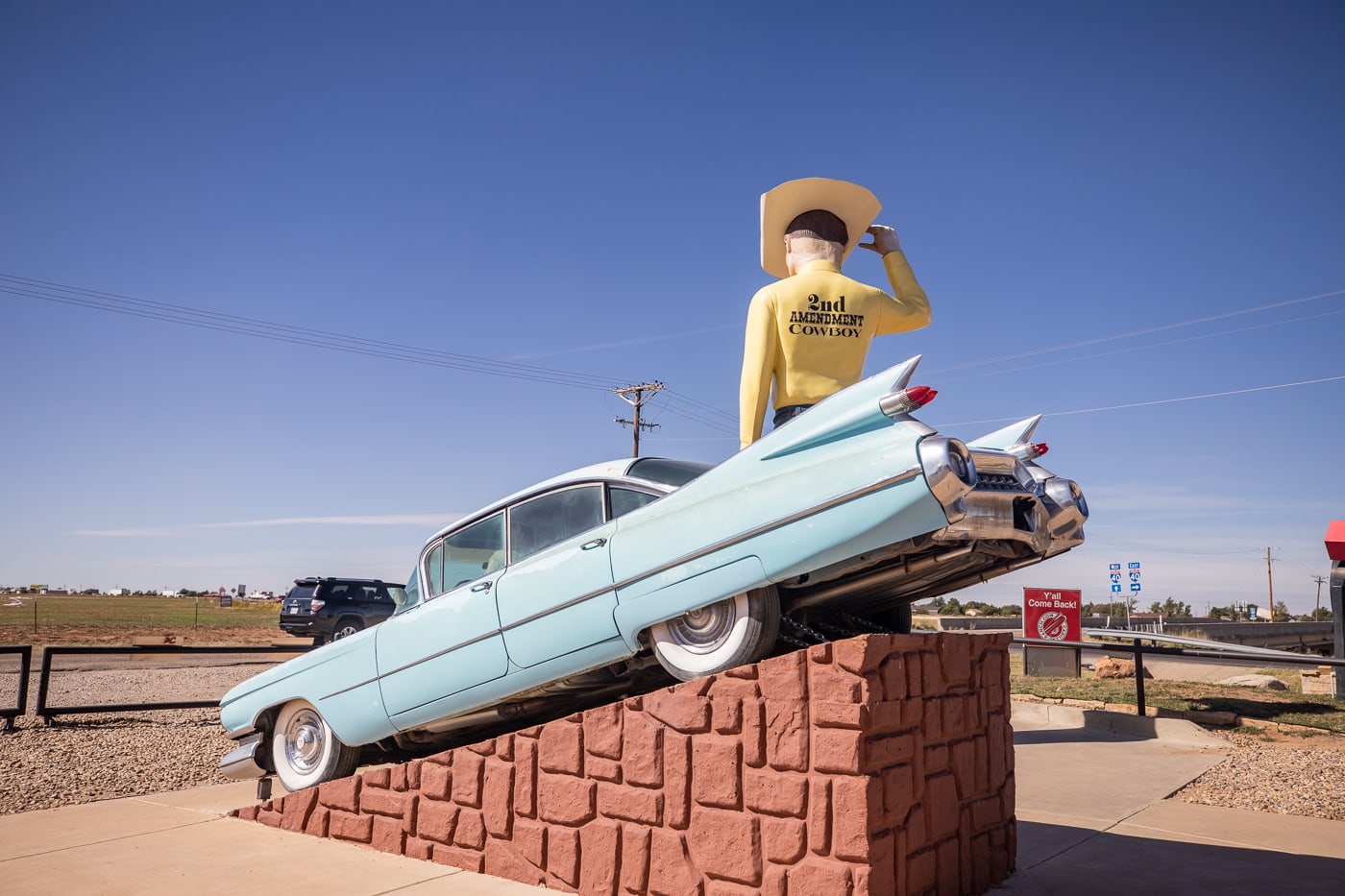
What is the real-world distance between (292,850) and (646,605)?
8.76 feet

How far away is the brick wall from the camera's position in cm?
367

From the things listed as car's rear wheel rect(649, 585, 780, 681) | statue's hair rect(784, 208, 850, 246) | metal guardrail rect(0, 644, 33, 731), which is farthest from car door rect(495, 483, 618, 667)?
metal guardrail rect(0, 644, 33, 731)

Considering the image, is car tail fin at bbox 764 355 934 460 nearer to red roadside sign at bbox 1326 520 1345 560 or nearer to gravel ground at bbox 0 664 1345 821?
gravel ground at bbox 0 664 1345 821

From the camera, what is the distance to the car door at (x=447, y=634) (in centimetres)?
490

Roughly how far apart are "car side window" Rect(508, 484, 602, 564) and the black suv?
638 inches

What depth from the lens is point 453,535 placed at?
18.1 ft

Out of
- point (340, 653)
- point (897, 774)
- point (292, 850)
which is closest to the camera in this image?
point (897, 774)

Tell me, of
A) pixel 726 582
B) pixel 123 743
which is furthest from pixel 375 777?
pixel 123 743

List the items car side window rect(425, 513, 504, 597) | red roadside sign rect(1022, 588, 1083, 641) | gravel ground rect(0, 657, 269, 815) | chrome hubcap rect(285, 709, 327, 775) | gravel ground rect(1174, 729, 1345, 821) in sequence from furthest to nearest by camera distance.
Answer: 1. red roadside sign rect(1022, 588, 1083, 641)
2. gravel ground rect(0, 657, 269, 815)
3. gravel ground rect(1174, 729, 1345, 821)
4. chrome hubcap rect(285, 709, 327, 775)
5. car side window rect(425, 513, 504, 597)

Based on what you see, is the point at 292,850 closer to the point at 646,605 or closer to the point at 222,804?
the point at 222,804

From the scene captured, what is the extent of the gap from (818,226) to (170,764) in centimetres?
728

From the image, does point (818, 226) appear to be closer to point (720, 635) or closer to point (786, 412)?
point (786, 412)

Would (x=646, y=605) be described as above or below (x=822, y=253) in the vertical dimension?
below

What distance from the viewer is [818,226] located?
17.9 ft
